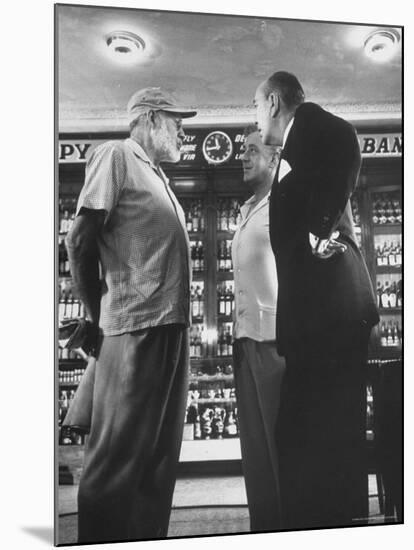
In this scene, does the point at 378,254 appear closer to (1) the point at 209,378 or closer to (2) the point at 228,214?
(2) the point at 228,214

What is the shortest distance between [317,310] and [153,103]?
5.64 ft

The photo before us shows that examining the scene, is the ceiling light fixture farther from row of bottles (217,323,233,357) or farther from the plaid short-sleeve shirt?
row of bottles (217,323,233,357)

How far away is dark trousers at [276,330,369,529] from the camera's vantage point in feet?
16.8

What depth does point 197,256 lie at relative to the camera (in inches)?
201

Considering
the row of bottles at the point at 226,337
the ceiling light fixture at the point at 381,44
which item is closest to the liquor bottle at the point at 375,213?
the ceiling light fixture at the point at 381,44

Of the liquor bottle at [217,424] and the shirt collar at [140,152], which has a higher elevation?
the shirt collar at [140,152]

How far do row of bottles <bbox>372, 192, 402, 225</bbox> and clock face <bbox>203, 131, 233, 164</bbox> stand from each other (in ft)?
3.46

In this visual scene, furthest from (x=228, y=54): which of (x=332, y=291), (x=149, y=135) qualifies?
(x=332, y=291)

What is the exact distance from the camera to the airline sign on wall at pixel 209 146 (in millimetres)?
4895

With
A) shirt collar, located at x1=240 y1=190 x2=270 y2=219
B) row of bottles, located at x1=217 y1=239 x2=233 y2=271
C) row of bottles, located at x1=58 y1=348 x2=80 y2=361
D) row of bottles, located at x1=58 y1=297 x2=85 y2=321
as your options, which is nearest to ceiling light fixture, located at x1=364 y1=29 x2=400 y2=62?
shirt collar, located at x1=240 y1=190 x2=270 y2=219

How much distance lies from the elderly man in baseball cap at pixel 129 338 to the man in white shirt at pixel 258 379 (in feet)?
1.30

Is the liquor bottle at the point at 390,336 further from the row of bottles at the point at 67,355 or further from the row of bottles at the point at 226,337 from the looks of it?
the row of bottles at the point at 67,355

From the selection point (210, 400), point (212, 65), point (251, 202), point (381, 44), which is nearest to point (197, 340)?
point (210, 400)

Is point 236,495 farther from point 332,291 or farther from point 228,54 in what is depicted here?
point 228,54
